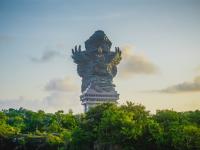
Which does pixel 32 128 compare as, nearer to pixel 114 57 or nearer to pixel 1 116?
pixel 1 116

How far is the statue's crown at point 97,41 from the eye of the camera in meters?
154

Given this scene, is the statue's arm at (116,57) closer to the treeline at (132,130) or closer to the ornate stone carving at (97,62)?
the ornate stone carving at (97,62)

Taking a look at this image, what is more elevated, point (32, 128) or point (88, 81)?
point (88, 81)

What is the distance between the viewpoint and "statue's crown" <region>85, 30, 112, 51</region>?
506 feet

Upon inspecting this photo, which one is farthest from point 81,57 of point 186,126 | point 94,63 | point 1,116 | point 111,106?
point 186,126

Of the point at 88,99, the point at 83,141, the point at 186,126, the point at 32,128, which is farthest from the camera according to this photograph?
the point at 88,99

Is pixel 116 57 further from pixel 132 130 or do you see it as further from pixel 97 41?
pixel 132 130

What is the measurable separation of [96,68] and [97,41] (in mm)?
9394

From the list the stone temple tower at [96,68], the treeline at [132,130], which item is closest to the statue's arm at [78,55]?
the stone temple tower at [96,68]

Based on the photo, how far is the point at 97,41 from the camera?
155 m

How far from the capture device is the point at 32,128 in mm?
90375

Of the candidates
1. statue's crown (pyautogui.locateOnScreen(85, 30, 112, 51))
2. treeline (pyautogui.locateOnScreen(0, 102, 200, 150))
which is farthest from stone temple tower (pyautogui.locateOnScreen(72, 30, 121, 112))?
treeline (pyautogui.locateOnScreen(0, 102, 200, 150))

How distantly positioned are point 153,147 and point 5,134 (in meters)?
30.0

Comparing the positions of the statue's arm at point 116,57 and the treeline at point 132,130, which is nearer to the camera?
the treeline at point 132,130
